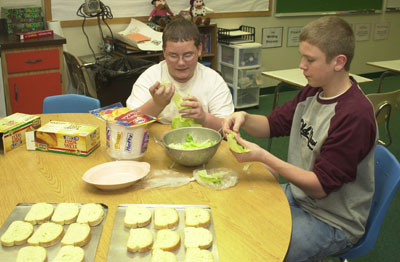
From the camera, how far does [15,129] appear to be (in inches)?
66.5

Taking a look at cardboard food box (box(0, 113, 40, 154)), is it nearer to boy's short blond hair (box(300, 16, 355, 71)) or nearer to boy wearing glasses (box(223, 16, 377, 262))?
boy wearing glasses (box(223, 16, 377, 262))

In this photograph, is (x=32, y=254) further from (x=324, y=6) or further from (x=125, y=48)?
(x=324, y=6)

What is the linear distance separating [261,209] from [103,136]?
2.95ft

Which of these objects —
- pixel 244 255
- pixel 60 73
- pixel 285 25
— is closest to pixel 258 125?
pixel 244 255

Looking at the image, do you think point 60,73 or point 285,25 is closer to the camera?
point 60,73

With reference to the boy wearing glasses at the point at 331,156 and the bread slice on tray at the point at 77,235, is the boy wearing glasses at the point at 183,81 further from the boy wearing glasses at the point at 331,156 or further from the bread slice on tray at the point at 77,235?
the bread slice on tray at the point at 77,235

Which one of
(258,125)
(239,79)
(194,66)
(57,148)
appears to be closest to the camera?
(57,148)

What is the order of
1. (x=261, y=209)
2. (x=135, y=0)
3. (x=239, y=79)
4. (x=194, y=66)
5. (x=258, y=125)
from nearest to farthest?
1. (x=261, y=209)
2. (x=258, y=125)
3. (x=194, y=66)
4. (x=135, y=0)
5. (x=239, y=79)

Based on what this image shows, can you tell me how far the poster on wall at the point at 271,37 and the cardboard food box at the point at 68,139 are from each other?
12.8 feet

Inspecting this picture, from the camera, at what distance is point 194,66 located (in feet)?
6.78

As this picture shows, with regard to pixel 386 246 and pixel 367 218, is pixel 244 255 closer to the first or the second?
pixel 367 218

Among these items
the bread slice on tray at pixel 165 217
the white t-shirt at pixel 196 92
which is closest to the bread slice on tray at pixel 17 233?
the bread slice on tray at pixel 165 217

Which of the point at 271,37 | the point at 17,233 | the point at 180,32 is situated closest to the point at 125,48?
the point at 180,32

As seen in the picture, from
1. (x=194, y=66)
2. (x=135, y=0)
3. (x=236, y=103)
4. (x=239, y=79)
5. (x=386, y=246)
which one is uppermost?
(x=135, y=0)
